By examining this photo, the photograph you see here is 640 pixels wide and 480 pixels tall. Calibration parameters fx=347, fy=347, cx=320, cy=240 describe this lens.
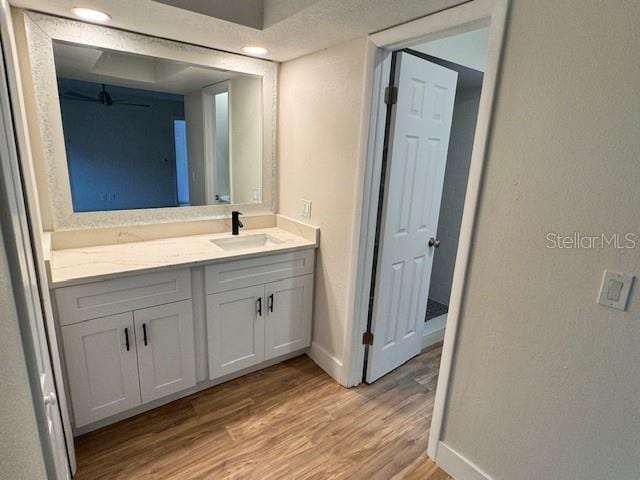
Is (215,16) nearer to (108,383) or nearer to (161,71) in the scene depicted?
(161,71)

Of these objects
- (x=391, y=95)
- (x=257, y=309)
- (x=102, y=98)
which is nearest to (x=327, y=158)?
(x=391, y=95)

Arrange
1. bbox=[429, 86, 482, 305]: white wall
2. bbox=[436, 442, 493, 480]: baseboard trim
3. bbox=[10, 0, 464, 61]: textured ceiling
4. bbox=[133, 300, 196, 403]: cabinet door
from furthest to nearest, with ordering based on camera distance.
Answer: bbox=[429, 86, 482, 305]: white wall, bbox=[133, 300, 196, 403]: cabinet door, bbox=[436, 442, 493, 480]: baseboard trim, bbox=[10, 0, 464, 61]: textured ceiling

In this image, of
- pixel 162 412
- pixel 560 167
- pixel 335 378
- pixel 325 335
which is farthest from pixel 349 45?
pixel 162 412

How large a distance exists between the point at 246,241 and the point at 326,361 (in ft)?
3.28

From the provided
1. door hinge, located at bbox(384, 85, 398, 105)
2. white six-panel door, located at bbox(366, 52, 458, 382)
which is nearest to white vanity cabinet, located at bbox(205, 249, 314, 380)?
white six-panel door, located at bbox(366, 52, 458, 382)

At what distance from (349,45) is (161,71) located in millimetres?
1131

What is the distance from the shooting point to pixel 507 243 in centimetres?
133

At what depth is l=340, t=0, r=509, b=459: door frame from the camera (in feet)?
4.31

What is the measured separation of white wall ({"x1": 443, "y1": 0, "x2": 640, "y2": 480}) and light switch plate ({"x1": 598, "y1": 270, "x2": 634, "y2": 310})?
21mm

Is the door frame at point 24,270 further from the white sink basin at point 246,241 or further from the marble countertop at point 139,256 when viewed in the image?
the white sink basin at point 246,241

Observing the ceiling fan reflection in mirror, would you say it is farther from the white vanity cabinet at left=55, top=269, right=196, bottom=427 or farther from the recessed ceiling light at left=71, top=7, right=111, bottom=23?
the white vanity cabinet at left=55, top=269, right=196, bottom=427

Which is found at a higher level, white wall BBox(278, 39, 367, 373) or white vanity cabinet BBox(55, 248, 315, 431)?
white wall BBox(278, 39, 367, 373)

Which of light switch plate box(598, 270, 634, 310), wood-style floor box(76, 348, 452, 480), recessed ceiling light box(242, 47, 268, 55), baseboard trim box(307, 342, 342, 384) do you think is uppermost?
recessed ceiling light box(242, 47, 268, 55)

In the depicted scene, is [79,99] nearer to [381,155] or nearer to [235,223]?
[235,223]
